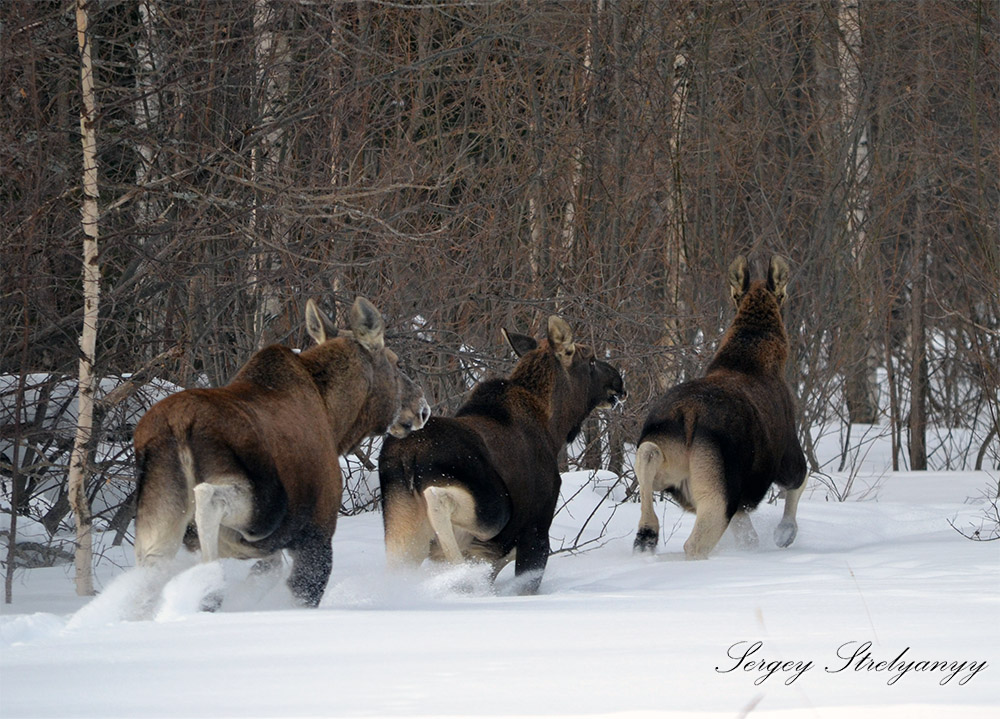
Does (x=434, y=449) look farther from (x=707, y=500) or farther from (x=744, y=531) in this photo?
(x=744, y=531)

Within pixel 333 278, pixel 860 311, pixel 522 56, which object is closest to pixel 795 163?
pixel 860 311

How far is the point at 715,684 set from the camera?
4.03 meters

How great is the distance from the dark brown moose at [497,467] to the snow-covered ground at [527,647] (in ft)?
0.68

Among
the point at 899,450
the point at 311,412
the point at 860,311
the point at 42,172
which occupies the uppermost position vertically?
the point at 42,172

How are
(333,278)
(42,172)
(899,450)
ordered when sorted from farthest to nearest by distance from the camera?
(899,450)
(333,278)
(42,172)

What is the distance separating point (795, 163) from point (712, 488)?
7.13m

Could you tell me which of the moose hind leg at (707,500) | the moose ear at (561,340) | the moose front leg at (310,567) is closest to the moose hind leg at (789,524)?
the moose hind leg at (707,500)

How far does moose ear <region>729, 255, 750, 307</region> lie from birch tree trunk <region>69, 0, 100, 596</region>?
4741 millimetres

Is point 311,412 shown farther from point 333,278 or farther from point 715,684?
point 333,278

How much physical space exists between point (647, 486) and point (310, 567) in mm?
2892

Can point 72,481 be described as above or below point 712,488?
above

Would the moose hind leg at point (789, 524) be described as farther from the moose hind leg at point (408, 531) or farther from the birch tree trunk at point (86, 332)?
the birch tree trunk at point (86, 332)

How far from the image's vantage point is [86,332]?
722cm

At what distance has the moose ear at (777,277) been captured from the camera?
984 centimetres
